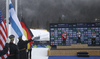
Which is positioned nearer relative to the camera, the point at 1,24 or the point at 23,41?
the point at 1,24

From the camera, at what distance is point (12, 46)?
4.18m

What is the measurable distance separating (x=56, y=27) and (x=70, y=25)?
5.52 ft

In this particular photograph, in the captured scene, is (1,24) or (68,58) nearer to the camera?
(1,24)

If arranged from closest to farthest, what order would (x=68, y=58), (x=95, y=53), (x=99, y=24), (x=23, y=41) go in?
(x=23, y=41) → (x=68, y=58) → (x=95, y=53) → (x=99, y=24)

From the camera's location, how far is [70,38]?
51.3 ft

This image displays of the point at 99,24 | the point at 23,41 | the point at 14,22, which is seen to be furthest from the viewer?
the point at 99,24

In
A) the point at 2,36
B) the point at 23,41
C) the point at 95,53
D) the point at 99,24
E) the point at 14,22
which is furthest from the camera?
the point at 99,24

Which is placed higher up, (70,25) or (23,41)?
(70,25)

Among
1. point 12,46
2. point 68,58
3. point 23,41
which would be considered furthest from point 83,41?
point 12,46

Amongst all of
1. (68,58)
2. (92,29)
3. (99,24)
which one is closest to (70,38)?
(92,29)

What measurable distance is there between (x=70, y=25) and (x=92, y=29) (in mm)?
2607

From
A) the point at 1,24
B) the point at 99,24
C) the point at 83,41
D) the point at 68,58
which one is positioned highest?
the point at 99,24

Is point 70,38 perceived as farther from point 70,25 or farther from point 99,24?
point 99,24

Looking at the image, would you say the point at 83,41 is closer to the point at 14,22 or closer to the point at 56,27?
the point at 56,27
